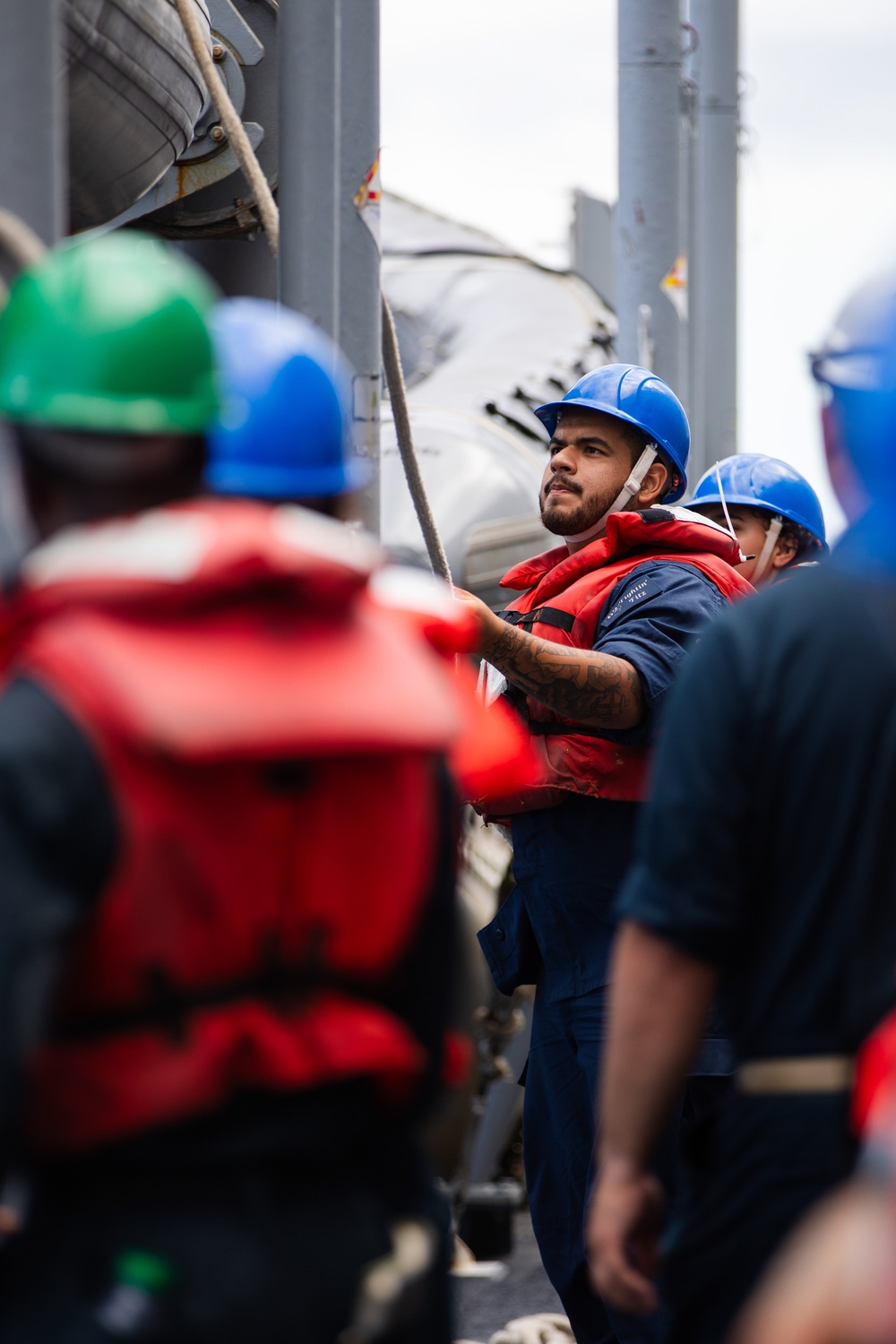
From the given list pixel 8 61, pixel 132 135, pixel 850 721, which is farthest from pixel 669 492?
pixel 850 721

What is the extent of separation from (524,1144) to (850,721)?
→ 7.90 feet

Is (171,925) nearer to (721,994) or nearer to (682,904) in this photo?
(682,904)

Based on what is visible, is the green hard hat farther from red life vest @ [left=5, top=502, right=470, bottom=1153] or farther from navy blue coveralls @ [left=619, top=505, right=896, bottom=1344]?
navy blue coveralls @ [left=619, top=505, right=896, bottom=1344]

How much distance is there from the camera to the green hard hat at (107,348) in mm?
1778

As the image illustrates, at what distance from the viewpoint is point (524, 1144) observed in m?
4.20

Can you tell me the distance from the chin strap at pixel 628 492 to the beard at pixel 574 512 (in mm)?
13

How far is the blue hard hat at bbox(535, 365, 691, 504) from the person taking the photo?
15.3 ft

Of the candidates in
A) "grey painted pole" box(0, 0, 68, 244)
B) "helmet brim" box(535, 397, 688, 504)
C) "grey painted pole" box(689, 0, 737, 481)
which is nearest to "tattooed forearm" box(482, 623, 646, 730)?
"helmet brim" box(535, 397, 688, 504)

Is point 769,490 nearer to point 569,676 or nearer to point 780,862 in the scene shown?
point 569,676

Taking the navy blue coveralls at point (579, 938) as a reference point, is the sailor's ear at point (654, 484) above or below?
above

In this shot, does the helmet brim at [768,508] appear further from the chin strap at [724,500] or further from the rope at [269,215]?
the rope at [269,215]

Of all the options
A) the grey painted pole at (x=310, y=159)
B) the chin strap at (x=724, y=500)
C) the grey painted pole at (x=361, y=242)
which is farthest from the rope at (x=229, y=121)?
the chin strap at (x=724, y=500)

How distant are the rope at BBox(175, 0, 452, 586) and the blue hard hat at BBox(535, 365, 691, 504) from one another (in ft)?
1.97

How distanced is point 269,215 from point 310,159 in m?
0.42
